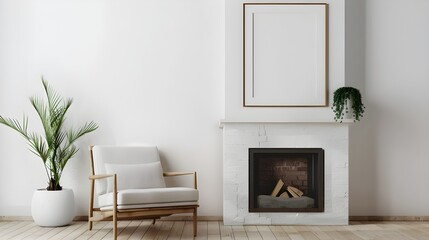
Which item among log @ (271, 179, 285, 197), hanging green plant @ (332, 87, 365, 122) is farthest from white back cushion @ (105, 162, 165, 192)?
hanging green plant @ (332, 87, 365, 122)

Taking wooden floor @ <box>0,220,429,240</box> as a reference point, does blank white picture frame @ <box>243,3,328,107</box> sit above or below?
above

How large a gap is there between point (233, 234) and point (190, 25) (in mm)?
2314

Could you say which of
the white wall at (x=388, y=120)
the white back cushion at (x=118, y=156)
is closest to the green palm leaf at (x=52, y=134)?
the white back cushion at (x=118, y=156)

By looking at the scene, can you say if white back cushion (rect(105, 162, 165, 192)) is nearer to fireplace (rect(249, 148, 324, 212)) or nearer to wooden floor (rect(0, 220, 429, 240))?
wooden floor (rect(0, 220, 429, 240))

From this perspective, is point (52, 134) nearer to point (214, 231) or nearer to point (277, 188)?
point (214, 231)

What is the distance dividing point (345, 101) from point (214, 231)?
1804 millimetres

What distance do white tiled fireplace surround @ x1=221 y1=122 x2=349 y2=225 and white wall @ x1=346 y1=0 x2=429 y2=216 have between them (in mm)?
450

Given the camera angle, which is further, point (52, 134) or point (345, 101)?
point (52, 134)

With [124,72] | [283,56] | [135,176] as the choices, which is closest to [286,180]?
[283,56]

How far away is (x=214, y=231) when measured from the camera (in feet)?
19.1

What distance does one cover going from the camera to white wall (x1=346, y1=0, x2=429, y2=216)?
6.61m

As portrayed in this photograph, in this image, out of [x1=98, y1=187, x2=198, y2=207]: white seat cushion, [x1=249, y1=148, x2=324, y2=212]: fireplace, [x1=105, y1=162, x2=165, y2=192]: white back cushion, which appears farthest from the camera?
[x1=249, y1=148, x2=324, y2=212]: fireplace

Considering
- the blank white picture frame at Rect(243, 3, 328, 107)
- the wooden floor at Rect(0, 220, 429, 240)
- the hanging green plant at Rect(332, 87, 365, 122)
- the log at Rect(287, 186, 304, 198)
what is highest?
the blank white picture frame at Rect(243, 3, 328, 107)

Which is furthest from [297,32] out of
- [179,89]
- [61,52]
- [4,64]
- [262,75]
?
[4,64]
